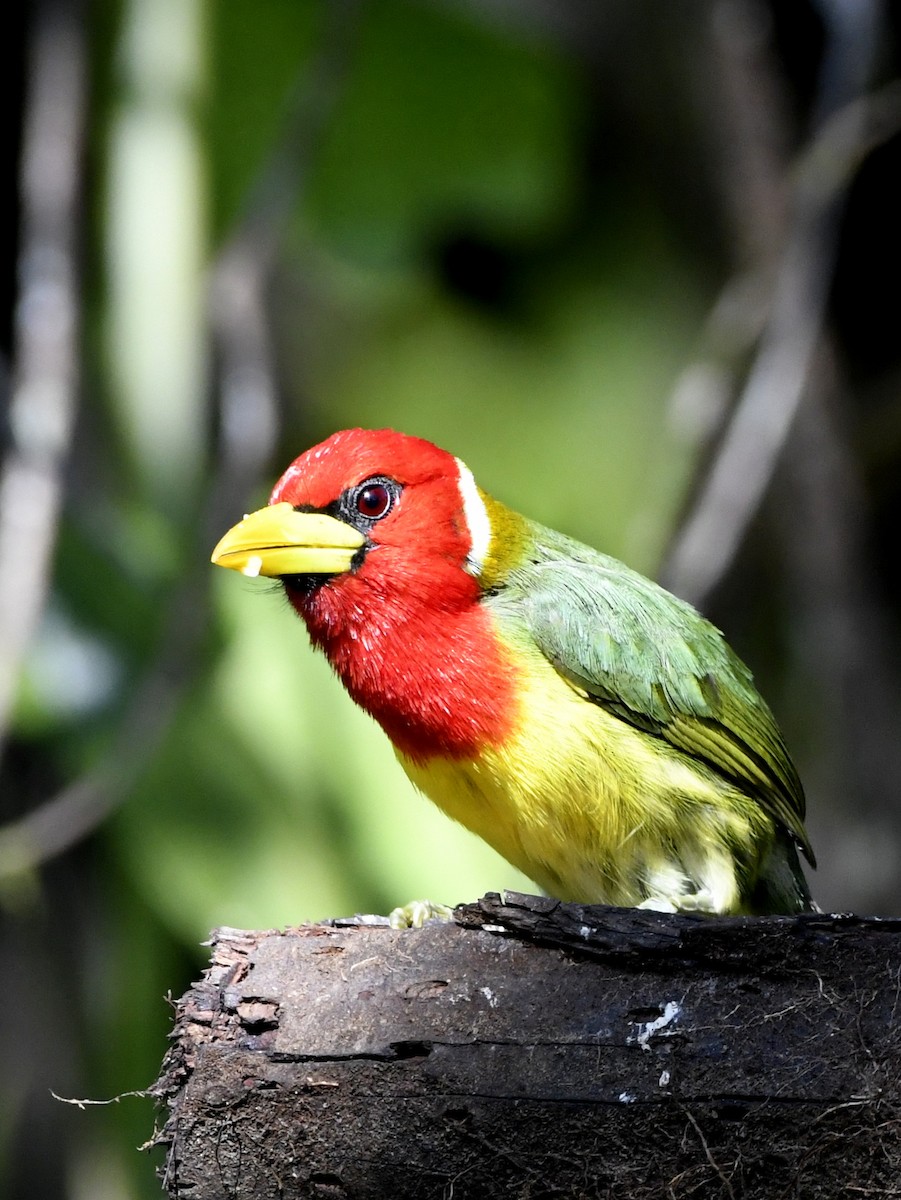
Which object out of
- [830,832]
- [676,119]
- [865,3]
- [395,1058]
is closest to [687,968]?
[395,1058]

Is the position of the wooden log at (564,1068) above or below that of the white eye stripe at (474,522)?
below

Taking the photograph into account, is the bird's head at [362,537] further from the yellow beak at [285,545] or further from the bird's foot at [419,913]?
the bird's foot at [419,913]

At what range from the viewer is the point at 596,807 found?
98.1 inches

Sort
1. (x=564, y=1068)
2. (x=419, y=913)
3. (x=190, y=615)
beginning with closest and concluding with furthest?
1. (x=564, y=1068)
2. (x=419, y=913)
3. (x=190, y=615)

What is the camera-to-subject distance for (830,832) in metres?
4.62

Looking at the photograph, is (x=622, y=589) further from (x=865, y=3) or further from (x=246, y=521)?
(x=865, y=3)

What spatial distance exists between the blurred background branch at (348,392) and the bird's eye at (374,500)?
0.86 metres

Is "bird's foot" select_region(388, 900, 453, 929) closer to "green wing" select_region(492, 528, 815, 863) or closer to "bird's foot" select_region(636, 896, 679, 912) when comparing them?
"bird's foot" select_region(636, 896, 679, 912)

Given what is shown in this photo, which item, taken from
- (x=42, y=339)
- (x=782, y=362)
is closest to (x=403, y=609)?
(x=42, y=339)

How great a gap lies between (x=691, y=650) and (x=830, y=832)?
2054mm

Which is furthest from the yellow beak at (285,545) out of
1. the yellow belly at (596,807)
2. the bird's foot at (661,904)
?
the bird's foot at (661,904)

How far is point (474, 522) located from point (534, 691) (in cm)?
42

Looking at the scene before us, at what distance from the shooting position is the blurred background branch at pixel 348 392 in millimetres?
3725

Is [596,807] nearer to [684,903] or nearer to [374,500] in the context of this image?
[684,903]
